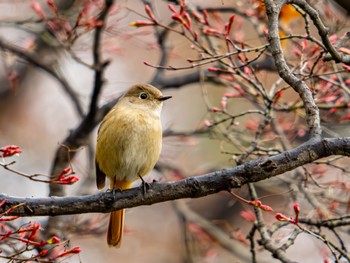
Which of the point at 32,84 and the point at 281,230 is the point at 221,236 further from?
the point at 32,84

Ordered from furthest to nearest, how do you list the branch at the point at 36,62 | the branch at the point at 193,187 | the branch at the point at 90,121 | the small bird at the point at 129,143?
the branch at the point at 36,62
the branch at the point at 90,121
the small bird at the point at 129,143
the branch at the point at 193,187

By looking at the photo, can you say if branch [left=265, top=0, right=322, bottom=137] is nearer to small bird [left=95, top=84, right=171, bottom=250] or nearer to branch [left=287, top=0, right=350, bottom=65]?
branch [left=287, top=0, right=350, bottom=65]

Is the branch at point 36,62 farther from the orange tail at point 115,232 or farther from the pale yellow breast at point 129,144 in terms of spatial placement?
the orange tail at point 115,232

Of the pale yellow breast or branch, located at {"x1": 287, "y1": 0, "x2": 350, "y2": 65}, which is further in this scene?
the pale yellow breast

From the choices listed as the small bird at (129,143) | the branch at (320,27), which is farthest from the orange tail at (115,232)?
the branch at (320,27)

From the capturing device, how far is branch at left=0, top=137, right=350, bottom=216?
340 centimetres

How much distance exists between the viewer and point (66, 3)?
25.5 feet

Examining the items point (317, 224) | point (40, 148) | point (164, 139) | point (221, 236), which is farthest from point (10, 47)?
point (40, 148)

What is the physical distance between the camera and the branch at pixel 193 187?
134 inches

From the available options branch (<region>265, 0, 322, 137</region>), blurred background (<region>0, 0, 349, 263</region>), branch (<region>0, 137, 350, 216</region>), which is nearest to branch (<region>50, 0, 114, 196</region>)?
blurred background (<region>0, 0, 349, 263</region>)

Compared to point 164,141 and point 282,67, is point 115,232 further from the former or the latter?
point 282,67

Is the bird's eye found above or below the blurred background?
above

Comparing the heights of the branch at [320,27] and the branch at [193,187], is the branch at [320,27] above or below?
above

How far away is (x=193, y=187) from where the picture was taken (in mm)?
3596
